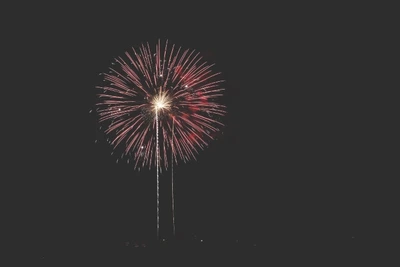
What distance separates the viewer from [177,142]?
1541 centimetres

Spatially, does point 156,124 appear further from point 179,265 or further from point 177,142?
point 179,265

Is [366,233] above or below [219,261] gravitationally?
above

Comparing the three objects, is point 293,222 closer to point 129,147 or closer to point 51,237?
point 51,237

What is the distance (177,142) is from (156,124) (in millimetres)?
858

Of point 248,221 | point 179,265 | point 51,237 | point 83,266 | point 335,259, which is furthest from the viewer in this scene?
point 248,221

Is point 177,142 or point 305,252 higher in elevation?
point 177,142

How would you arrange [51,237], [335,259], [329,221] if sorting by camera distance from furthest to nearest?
[329,221] → [51,237] → [335,259]

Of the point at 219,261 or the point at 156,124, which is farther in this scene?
the point at 156,124

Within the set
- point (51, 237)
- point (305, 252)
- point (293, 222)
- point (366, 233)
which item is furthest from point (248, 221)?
point (305, 252)

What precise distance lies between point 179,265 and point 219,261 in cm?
122

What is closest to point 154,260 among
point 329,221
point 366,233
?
point 366,233

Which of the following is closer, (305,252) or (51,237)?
(305,252)

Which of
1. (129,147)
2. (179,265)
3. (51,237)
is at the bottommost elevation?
(179,265)

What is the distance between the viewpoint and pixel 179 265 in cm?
1254
